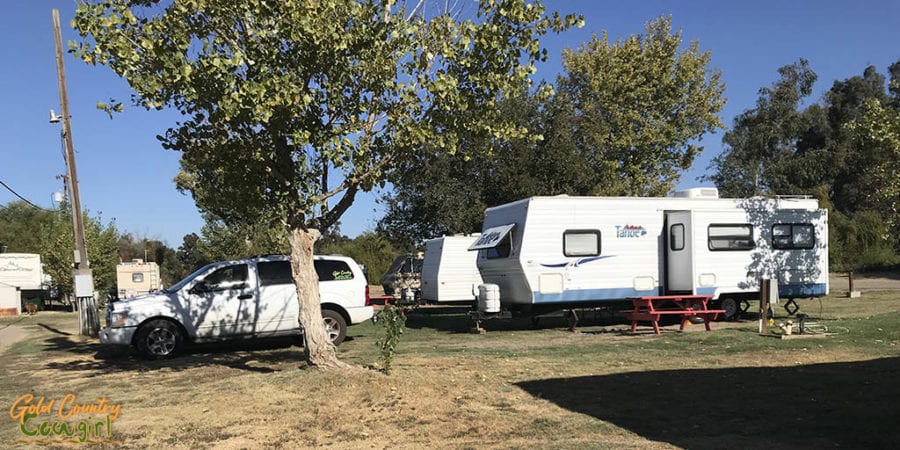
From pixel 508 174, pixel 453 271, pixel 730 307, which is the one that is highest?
pixel 508 174

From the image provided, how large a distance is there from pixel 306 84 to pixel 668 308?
10710mm

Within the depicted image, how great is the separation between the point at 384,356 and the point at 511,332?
7.11 metres

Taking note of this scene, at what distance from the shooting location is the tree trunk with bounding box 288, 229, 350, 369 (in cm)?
877

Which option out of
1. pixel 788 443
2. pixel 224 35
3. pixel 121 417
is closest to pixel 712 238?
pixel 788 443

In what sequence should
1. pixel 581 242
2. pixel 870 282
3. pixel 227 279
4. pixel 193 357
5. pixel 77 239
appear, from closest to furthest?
pixel 193 357 → pixel 227 279 → pixel 581 242 → pixel 77 239 → pixel 870 282

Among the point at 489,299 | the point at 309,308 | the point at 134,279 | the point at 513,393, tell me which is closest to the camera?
the point at 513,393

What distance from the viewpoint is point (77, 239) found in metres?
17.3

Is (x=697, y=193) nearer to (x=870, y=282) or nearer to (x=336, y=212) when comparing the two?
(x=336, y=212)

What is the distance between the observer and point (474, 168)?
2583 cm

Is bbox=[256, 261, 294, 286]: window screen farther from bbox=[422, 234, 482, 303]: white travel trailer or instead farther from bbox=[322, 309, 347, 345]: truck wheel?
bbox=[422, 234, 482, 303]: white travel trailer

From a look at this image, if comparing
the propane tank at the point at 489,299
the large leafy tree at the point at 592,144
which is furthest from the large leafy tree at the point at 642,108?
the propane tank at the point at 489,299

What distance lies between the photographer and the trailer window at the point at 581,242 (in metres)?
15.1

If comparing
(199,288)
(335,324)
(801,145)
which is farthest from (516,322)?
(801,145)

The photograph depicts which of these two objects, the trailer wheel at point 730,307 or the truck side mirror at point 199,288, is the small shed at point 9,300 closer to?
the truck side mirror at point 199,288
